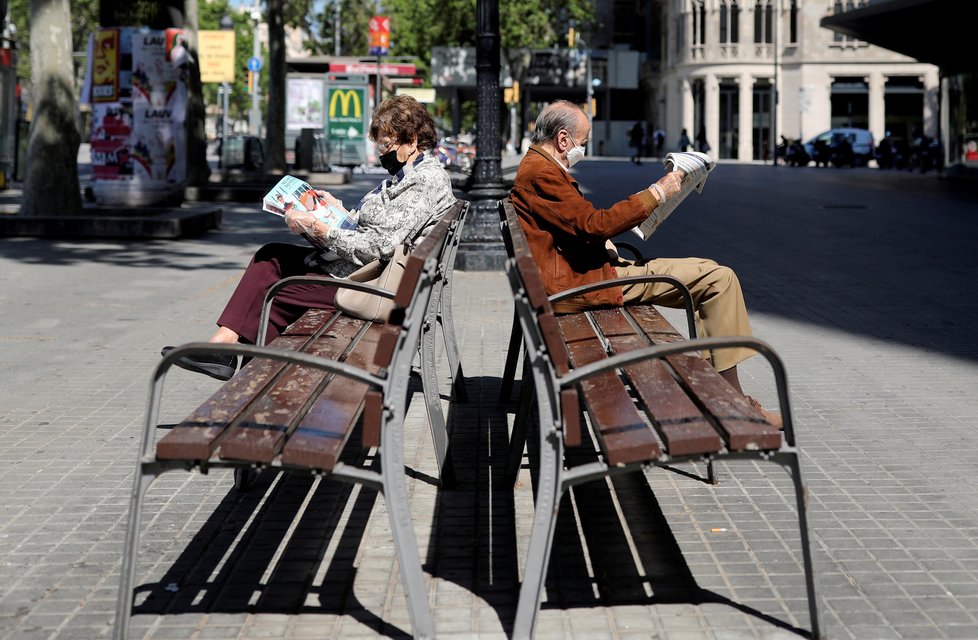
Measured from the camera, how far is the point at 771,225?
1886cm

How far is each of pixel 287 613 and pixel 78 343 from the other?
530 centimetres

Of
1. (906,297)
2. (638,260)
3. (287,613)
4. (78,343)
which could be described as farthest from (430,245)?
(906,297)

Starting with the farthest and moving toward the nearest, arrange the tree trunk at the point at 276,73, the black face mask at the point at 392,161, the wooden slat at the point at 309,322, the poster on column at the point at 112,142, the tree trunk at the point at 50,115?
the tree trunk at the point at 276,73, the poster on column at the point at 112,142, the tree trunk at the point at 50,115, the black face mask at the point at 392,161, the wooden slat at the point at 309,322

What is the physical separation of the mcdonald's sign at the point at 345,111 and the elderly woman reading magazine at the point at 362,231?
1463 inches

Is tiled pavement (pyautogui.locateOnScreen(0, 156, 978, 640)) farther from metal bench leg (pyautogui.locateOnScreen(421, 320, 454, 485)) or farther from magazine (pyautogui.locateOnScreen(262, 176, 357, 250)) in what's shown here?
magazine (pyautogui.locateOnScreen(262, 176, 357, 250))

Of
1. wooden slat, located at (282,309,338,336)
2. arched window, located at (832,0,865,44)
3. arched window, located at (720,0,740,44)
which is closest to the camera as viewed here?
wooden slat, located at (282,309,338,336)

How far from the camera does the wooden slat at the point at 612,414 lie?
3.52 m

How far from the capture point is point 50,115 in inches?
658

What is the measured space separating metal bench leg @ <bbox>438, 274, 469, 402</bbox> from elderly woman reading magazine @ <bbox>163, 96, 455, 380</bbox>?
2.76ft

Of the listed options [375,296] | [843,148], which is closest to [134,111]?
[375,296]

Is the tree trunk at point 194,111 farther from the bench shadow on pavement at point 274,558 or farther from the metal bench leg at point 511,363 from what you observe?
the bench shadow on pavement at point 274,558

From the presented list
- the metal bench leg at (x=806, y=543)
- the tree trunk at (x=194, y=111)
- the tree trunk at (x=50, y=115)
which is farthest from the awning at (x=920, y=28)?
the metal bench leg at (x=806, y=543)

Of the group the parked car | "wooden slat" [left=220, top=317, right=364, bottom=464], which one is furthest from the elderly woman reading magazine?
the parked car

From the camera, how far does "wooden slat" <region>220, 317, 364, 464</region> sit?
11.4 ft
